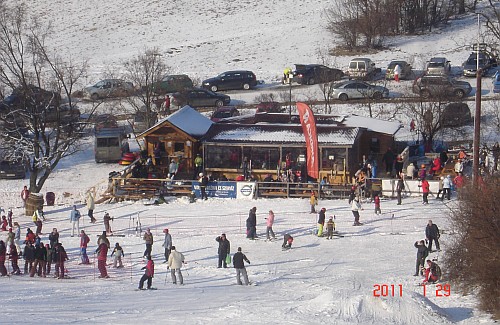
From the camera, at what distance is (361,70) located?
5650 cm

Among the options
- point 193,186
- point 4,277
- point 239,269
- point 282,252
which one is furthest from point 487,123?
point 4,277

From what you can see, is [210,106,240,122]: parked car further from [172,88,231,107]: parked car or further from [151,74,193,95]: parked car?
[151,74,193,95]: parked car

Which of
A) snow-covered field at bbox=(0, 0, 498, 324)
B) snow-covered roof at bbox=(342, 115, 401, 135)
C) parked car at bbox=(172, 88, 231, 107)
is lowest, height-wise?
snow-covered field at bbox=(0, 0, 498, 324)

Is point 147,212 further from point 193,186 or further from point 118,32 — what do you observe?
point 118,32

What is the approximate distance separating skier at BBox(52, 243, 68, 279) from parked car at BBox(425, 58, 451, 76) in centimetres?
3329

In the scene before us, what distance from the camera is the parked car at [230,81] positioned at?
57.0 metres

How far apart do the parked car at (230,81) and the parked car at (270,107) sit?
24.9ft

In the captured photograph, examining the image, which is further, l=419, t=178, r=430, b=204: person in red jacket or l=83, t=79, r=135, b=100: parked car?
l=83, t=79, r=135, b=100: parked car

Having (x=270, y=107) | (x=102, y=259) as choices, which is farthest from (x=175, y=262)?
(x=270, y=107)

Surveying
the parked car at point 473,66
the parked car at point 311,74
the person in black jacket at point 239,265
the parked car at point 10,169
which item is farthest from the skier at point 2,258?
the parked car at point 473,66

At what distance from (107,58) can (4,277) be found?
45.9 meters

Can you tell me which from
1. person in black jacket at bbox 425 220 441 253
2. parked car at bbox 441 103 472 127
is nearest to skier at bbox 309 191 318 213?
person in black jacket at bbox 425 220 441 253

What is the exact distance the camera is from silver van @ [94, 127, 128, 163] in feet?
147

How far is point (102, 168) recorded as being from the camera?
44875 millimetres
